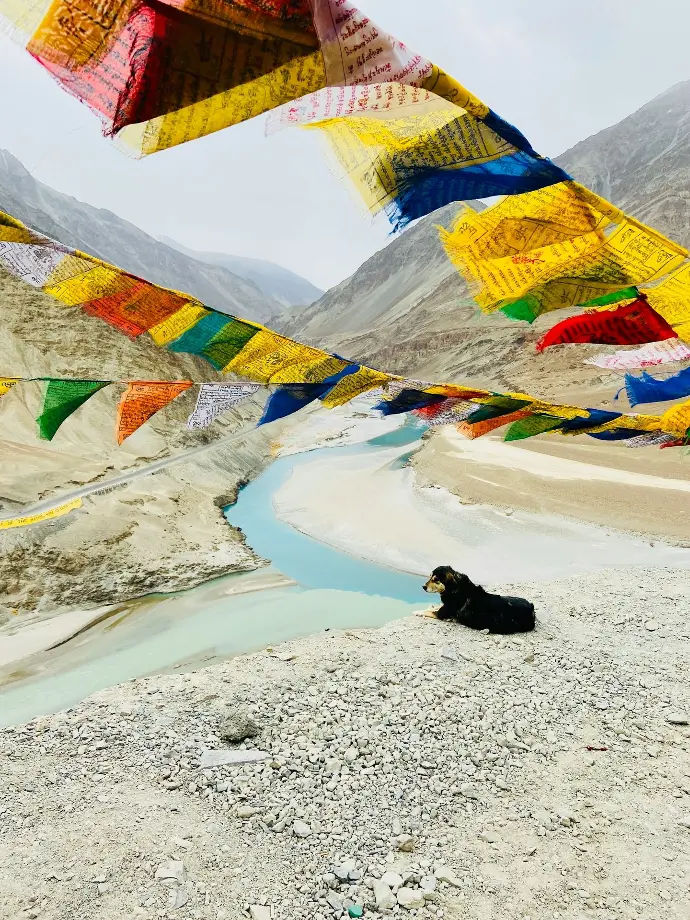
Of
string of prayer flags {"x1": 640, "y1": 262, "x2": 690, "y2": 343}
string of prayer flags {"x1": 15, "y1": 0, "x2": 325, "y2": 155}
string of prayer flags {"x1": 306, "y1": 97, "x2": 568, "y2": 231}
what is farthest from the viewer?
string of prayer flags {"x1": 640, "y1": 262, "x2": 690, "y2": 343}

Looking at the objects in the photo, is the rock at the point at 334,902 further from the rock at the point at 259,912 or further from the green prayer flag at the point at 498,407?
the green prayer flag at the point at 498,407

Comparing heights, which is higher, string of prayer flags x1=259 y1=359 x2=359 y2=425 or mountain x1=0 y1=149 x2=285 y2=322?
mountain x1=0 y1=149 x2=285 y2=322

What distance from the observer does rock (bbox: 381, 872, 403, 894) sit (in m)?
3.12

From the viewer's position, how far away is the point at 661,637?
6.50 m

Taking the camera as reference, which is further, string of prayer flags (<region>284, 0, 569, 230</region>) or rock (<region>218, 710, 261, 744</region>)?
rock (<region>218, 710, 261, 744</region>)

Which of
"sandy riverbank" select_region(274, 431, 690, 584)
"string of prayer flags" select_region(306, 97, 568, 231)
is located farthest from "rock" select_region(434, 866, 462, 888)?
"sandy riverbank" select_region(274, 431, 690, 584)

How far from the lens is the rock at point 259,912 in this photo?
2912 millimetres

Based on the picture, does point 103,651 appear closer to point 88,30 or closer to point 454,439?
point 88,30

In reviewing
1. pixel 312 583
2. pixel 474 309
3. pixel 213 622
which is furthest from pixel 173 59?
pixel 312 583

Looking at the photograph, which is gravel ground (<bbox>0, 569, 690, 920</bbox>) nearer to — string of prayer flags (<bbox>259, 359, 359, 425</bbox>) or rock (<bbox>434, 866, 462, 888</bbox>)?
rock (<bbox>434, 866, 462, 888</bbox>)

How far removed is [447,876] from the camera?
10.4 feet

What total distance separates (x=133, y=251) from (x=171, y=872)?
158m

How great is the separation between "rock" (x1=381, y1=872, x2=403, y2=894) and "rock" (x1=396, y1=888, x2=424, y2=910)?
0.12 ft

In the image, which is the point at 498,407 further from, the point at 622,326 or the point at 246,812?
the point at 246,812
